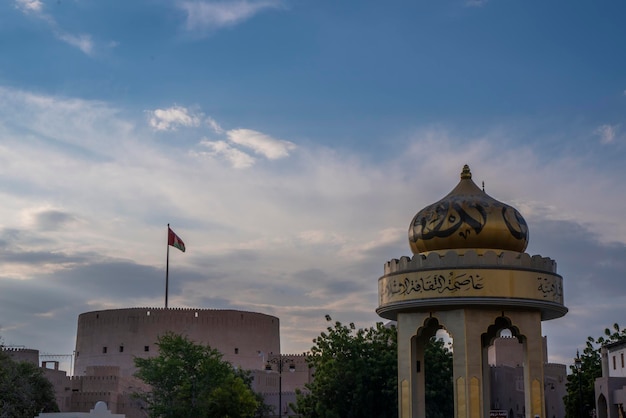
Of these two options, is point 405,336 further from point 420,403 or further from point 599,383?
point 599,383

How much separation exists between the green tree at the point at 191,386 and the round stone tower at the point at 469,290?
2379 cm

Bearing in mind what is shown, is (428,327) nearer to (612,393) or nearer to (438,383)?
(438,383)

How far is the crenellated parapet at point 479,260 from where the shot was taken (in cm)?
1681

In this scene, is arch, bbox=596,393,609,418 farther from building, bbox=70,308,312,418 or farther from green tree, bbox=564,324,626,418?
building, bbox=70,308,312,418

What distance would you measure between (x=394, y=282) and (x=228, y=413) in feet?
84.6

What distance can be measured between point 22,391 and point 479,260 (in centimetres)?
3352

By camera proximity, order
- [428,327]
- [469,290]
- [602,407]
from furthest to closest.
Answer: [602,407] < [428,327] < [469,290]

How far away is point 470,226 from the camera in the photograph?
56.9 ft

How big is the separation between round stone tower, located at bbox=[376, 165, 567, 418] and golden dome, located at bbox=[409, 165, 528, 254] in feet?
0.06

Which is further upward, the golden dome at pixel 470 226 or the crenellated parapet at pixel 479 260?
the golden dome at pixel 470 226

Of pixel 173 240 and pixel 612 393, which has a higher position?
pixel 173 240

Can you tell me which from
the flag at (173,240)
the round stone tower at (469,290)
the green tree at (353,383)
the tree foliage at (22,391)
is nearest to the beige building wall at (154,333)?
the flag at (173,240)

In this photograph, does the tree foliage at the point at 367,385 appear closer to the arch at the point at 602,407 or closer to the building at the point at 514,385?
the arch at the point at 602,407

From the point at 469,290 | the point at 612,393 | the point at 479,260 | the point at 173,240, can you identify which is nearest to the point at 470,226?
the point at 479,260
